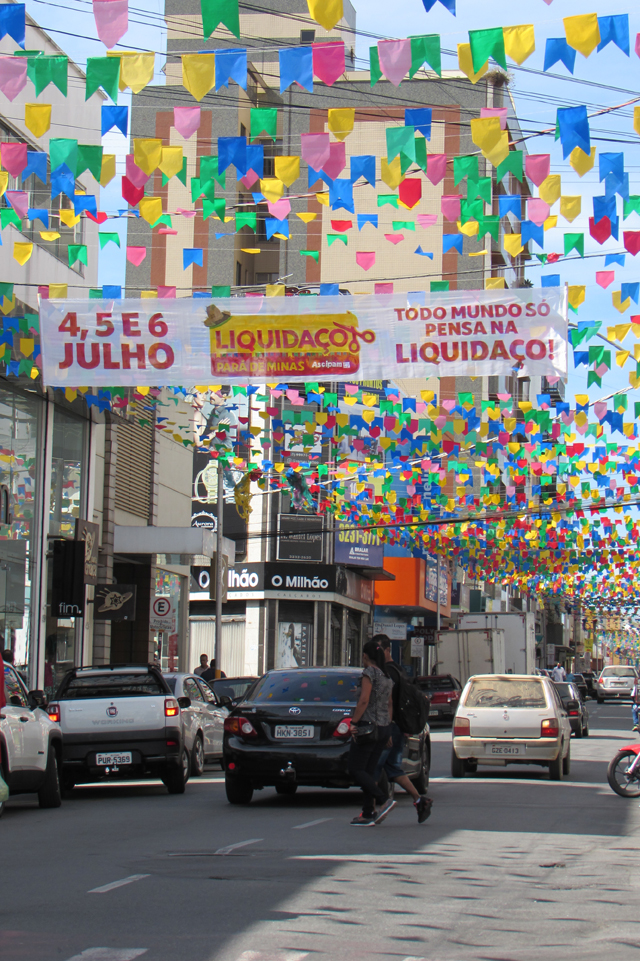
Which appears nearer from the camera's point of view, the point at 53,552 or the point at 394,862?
the point at 394,862

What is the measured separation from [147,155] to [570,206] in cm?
417

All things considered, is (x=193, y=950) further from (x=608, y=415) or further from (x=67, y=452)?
(x=67, y=452)

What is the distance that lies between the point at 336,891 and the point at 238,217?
9147 mm

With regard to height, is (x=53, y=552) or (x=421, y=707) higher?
(x=53, y=552)

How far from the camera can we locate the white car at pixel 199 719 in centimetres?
1822

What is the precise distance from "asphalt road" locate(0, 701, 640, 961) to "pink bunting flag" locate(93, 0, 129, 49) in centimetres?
591

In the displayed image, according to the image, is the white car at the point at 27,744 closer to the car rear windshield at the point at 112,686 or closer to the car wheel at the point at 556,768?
the car rear windshield at the point at 112,686

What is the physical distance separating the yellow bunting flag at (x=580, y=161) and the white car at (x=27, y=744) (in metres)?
7.17

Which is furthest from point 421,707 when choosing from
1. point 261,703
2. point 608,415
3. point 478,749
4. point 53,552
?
point 53,552

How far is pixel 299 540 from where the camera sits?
4709 centimetres

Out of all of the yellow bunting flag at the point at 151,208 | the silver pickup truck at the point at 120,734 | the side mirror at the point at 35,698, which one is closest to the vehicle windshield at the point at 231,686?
the silver pickup truck at the point at 120,734

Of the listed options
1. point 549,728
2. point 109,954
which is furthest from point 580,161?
point 549,728

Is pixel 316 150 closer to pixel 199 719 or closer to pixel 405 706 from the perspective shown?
pixel 405 706

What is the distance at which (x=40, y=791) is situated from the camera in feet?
46.9
